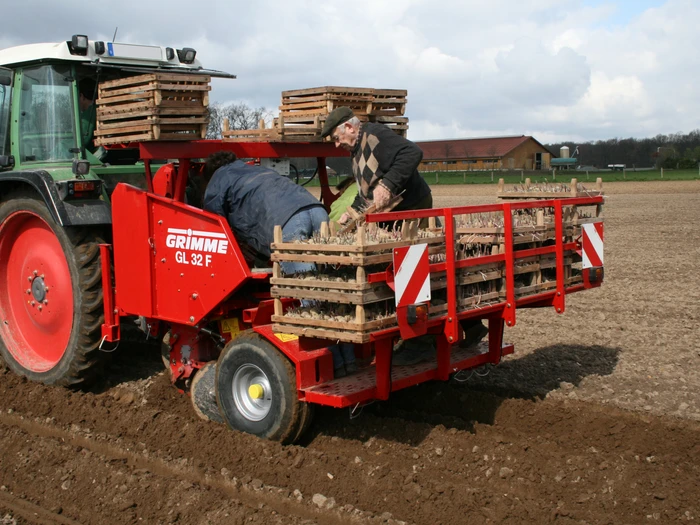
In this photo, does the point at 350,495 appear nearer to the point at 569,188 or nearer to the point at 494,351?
the point at 494,351

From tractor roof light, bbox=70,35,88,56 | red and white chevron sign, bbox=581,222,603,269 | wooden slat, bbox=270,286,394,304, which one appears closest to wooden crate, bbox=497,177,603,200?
red and white chevron sign, bbox=581,222,603,269

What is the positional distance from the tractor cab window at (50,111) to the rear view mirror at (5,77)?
113 mm

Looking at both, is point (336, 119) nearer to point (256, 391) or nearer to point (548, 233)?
→ point (548, 233)

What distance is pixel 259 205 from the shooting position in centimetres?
519

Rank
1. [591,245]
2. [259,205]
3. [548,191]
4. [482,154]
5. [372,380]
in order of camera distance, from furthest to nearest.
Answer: [482,154] → [548,191] → [591,245] → [259,205] → [372,380]

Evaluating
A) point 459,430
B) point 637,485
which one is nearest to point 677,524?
point 637,485

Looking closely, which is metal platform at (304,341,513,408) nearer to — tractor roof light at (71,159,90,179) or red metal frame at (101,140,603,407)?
red metal frame at (101,140,603,407)

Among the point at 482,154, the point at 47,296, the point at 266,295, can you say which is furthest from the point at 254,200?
the point at 482,154

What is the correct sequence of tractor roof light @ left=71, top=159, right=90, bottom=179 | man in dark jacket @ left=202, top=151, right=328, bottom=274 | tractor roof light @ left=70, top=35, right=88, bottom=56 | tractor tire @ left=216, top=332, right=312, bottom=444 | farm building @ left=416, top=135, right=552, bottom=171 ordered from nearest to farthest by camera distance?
1. tractor tire @ left=216, top=332, right=312, bottom=444
2. man in dark jacket @ left=202, top=151, right=328, bottom=274
3. tractor roof light @ left=71, top=159, right=90, bottom=179
4. tractor roof light @ left=70, top=35, right=88, bottom=56
5. farm building @ left=416, top=135, right=552, bottom=171

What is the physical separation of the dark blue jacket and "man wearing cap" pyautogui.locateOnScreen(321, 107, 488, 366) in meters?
0.44

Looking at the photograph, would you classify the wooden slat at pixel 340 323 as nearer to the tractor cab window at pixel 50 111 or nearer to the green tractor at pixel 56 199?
the green tractor at pixel 56 199

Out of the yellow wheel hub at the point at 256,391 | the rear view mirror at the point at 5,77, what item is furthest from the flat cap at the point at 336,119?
the rear view mirror at the point at 5,77

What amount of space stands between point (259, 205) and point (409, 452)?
179cm

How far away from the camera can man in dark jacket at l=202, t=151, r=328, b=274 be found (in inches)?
201
